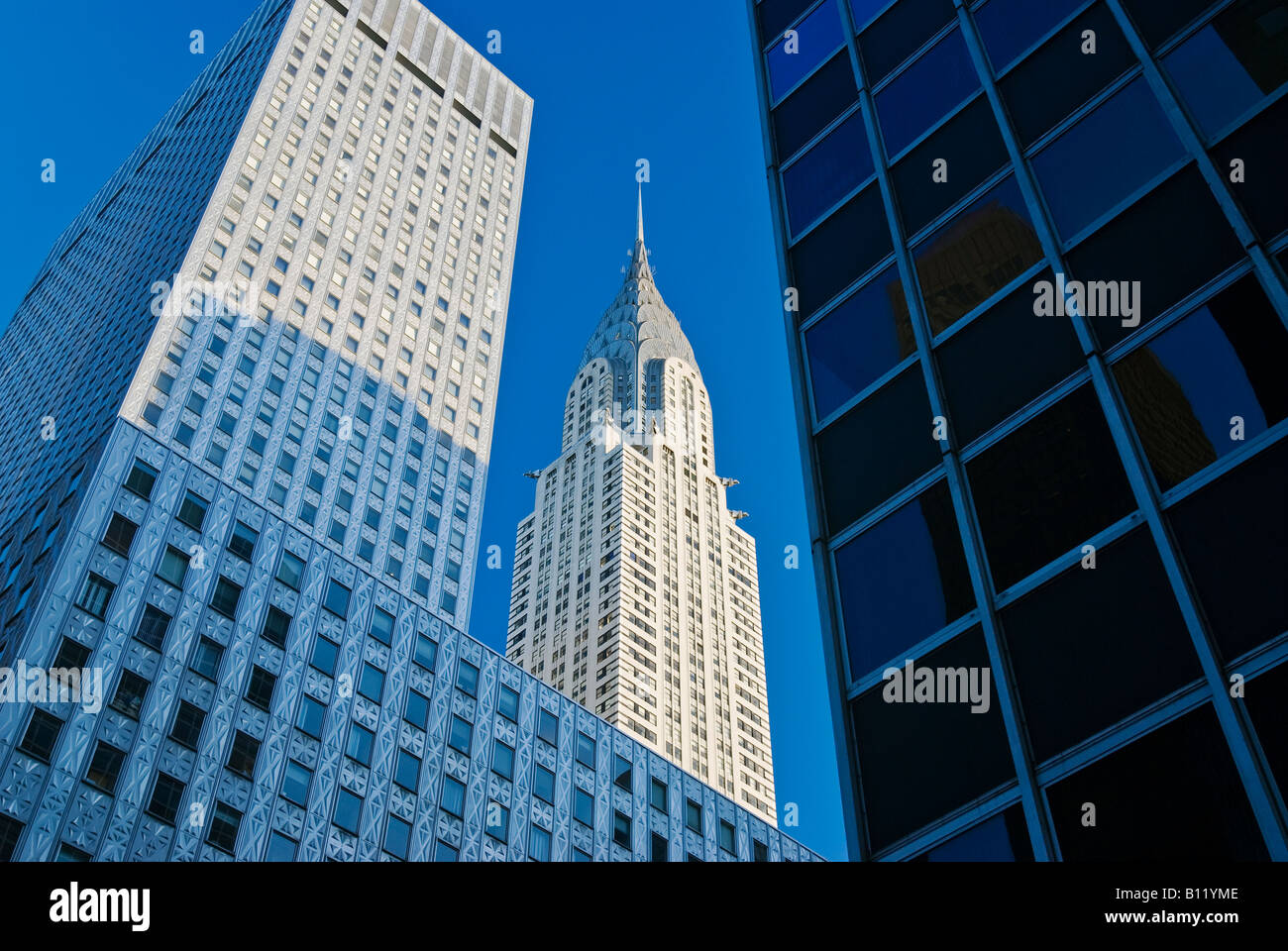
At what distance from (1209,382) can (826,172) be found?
9262mm

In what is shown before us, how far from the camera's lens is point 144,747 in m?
55.9

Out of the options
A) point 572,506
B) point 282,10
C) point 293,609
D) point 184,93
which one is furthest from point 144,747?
point 572,506

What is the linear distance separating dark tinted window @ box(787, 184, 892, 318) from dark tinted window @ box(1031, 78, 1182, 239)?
2879mm

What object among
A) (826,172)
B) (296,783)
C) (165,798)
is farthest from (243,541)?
(826,172)

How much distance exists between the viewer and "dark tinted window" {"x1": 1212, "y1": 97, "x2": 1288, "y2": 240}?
1286cm

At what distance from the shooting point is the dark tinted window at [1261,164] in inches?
506

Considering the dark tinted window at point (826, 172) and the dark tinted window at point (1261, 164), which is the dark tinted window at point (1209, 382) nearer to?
the dark tinted window at point (1261, 164)

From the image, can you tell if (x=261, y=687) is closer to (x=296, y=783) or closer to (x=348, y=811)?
(x=296, y=783)

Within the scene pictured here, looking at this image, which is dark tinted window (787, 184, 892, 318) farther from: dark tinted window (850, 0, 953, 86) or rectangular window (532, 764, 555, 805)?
rectangular window (532, 764, 555, 805)

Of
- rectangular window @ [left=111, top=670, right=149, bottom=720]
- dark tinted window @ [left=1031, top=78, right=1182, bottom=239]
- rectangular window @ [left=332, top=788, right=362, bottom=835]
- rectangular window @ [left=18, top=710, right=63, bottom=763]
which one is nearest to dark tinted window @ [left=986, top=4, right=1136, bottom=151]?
dark tinted window @ [left=1031, top=78, right=1182, bottom=239]

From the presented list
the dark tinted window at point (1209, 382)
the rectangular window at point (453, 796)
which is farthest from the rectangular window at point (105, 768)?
the dark tinted window at point (1209, 382)

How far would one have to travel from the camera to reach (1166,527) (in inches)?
469

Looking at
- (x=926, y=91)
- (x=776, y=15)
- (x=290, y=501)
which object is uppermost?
(x=290, y=501)

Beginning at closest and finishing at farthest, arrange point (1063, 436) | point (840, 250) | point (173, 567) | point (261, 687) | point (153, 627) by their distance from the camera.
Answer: point (1063, 436), point (840, 250), point (153, 627), point (261, 687), point (173, 567)
